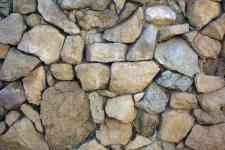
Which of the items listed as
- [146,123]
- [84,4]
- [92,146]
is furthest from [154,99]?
[84,4]

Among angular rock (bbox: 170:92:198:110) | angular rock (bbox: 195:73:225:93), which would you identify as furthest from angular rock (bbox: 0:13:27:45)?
angular rock (bbox: 195:73:225:93)

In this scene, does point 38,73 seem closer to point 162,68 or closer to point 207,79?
point 162,68

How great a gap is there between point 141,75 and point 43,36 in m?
0.74

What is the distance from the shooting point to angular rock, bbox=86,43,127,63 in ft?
8.55

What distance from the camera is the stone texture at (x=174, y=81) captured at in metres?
2.59

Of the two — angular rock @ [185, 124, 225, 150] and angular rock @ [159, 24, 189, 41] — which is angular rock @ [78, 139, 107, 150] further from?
angular rock @ [159, 24, 189, 41]

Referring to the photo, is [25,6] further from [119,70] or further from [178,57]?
[178,57]

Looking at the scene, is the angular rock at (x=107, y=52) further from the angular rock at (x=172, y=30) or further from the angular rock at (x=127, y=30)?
the angular rock at (x=172, y=30)

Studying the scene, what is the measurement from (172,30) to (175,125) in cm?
68

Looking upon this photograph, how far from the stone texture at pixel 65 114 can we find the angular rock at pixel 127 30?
44 centimetres

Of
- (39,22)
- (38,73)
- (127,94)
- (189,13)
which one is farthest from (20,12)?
(189,13)

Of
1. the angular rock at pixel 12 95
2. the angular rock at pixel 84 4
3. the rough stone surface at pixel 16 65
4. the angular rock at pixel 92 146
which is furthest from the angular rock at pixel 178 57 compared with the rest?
the angular rock at pixel 12 95

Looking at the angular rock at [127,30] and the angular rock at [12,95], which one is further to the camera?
the angular rock at [12,95]

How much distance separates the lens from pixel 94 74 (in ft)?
8.63
